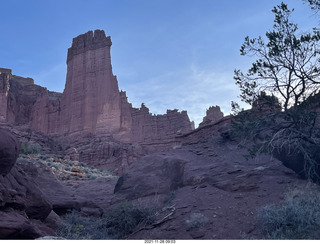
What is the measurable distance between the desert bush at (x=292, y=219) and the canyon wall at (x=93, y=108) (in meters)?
49.4

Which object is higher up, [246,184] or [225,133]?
[225,133]

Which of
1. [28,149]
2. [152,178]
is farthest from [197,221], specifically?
[28,149]

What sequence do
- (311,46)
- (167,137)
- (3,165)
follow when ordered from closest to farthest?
(3,165), (311,46), (167,137)

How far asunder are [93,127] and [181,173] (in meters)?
50.3

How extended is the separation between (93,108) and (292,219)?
59.3 meters

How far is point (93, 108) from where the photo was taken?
2537 inches

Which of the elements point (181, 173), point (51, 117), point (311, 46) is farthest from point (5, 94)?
point (311, 46)

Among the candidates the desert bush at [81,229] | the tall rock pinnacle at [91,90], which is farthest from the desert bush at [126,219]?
the tall rock pinnacle at [91,90]

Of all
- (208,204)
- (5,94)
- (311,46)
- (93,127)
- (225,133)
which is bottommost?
(208,204)

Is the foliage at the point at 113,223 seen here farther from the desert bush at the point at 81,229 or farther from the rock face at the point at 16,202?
the rock face at the point at 16,202

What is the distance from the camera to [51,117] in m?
70.8

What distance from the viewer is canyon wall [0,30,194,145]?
6275 cm

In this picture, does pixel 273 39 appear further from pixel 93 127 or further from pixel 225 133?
pixel 93 127

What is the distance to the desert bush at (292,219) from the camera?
741 centimetres
